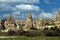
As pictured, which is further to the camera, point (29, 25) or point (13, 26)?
point (29, 25)

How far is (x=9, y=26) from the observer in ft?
537

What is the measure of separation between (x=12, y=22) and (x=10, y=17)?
189 inches

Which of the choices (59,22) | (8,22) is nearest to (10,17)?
(8,22)

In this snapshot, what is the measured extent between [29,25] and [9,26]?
715 inches

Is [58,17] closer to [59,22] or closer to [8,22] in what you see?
[59,22]

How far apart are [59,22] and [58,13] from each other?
16054 mm

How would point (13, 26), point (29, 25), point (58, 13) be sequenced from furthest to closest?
point (58, 13), point (29, 25), point (13, 26)

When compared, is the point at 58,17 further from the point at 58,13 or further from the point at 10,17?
the point at 10,17

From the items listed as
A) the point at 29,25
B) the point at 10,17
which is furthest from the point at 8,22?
the point at 29,25

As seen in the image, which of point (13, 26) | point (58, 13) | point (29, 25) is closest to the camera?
point (13, 26)

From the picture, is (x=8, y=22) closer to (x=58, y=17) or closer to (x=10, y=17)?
(x=10, y=17)

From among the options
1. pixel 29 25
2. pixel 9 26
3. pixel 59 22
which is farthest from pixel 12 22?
pixel 59 22

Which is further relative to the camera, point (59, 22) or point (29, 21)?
point (29, 21)

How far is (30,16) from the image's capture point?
186 meters
